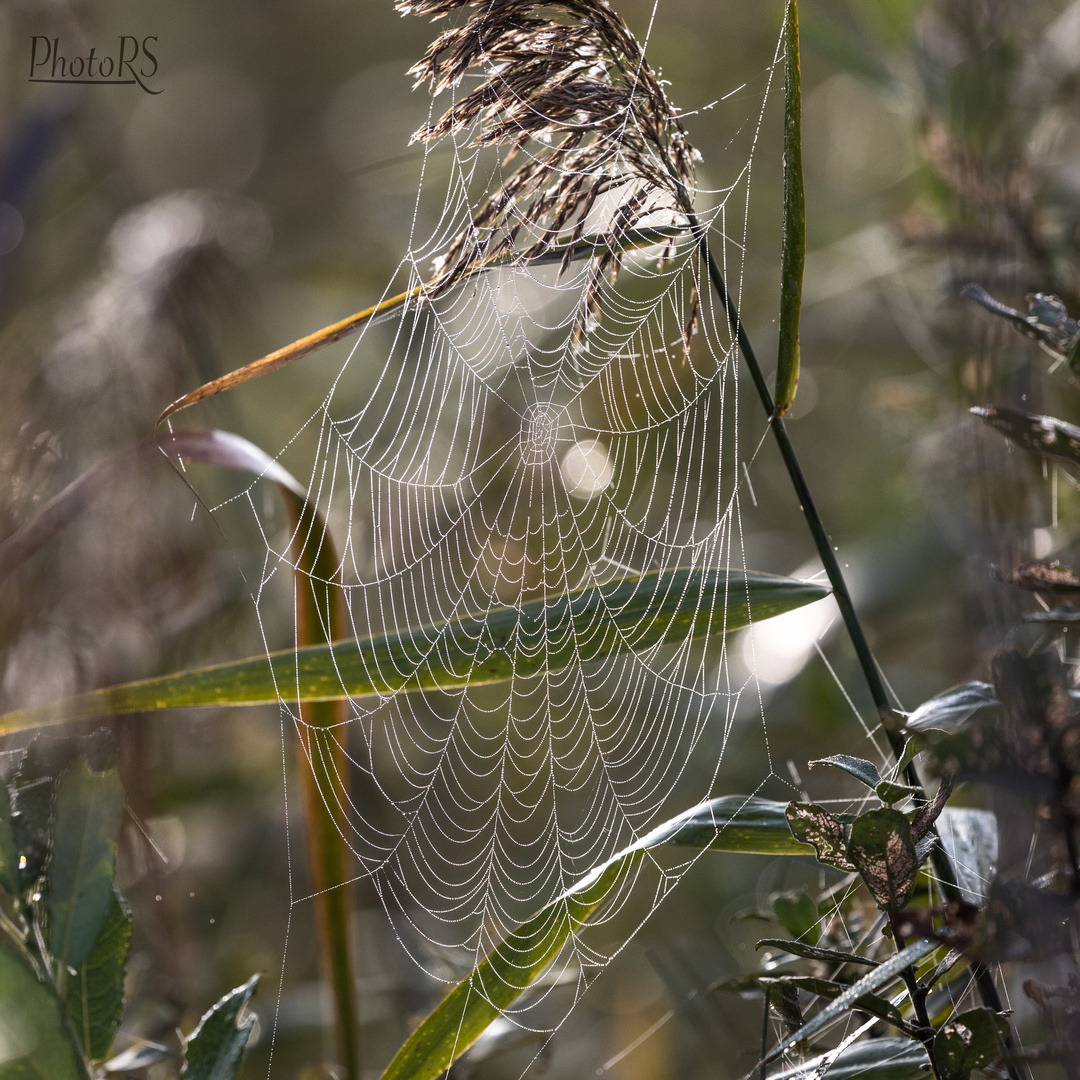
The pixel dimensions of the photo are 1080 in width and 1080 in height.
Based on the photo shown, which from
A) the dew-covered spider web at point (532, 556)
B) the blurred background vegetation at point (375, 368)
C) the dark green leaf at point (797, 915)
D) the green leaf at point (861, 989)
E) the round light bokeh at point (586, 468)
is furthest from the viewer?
the round light bokeh at point (586, 468)

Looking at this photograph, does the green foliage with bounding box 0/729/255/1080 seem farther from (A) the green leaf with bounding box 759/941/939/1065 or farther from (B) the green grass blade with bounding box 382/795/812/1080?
(A) the green leaf with bounding box 759/941/939/1065

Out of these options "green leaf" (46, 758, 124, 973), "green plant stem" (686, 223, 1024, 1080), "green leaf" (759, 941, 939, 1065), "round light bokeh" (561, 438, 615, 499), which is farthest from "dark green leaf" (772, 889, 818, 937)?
"round light bokeh" (561, 438, 615, 499)

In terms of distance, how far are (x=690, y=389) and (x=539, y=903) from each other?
1.04m

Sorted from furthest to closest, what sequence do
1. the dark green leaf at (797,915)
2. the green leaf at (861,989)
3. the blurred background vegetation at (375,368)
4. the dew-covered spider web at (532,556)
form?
the dew-covered spider web at (532,556) < the blurred background vegetation at (375,368) < the dark green leaf at (797,915) < the green leaf at (861,989)

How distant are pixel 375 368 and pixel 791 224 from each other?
191 centimetres

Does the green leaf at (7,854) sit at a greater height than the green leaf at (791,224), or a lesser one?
lesser

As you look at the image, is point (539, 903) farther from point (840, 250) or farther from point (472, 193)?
Result: point (472, 193)

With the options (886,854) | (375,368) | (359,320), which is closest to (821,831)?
(886,854)

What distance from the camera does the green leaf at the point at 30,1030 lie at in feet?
1.56

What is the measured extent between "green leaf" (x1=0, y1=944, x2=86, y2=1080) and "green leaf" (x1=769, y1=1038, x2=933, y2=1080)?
1.19 ft

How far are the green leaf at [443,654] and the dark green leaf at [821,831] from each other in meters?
0.15

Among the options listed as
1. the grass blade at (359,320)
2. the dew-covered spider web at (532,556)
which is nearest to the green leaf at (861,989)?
the grass blade at (359,320)

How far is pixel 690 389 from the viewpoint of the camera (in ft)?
6.56

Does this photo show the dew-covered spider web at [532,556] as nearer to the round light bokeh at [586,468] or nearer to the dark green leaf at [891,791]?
the round light bokeh at [586,468]
